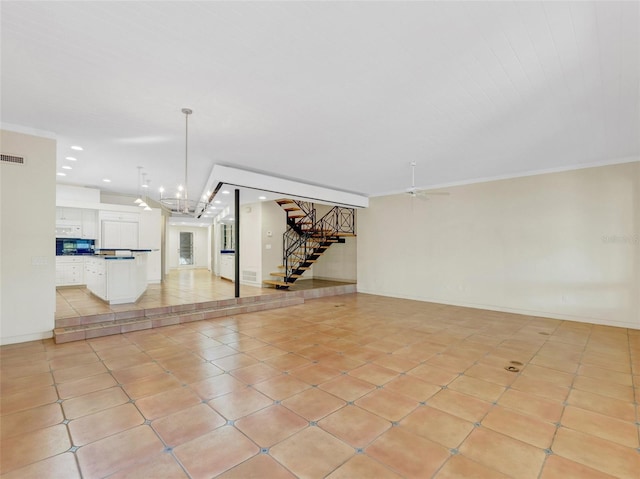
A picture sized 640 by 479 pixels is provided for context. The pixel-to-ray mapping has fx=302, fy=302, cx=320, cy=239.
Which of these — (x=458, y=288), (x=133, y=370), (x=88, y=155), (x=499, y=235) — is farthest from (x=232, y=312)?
(x=499, y=235)

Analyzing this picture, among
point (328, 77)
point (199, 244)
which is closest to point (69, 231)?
point (199, 244)

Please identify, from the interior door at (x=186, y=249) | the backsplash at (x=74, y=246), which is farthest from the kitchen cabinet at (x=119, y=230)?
the interior door at (x=186, y=249)

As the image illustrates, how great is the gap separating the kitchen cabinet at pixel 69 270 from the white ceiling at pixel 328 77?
438cm

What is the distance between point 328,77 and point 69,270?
8.99 meters

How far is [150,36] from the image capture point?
7.74 ft

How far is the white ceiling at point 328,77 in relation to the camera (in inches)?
86.7

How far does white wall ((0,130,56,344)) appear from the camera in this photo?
4.20 meters

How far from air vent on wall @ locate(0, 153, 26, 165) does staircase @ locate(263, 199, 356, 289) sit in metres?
5.70

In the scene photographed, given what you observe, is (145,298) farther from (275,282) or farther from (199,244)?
(199,244)

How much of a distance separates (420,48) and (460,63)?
19.1 inches

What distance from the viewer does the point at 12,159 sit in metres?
4.25

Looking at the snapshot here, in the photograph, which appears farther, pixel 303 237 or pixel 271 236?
pixel 303 237

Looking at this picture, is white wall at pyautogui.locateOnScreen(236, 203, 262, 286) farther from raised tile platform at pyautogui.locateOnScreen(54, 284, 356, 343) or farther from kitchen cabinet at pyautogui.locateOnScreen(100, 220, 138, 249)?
kitchen cabinet at pyautogui.locateOnScreen(100, 220, 138, 249)


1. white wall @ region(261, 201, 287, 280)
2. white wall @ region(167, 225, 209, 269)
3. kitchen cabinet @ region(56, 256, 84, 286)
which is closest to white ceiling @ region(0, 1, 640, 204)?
white wall @ region(261, 201, 287, 280)
